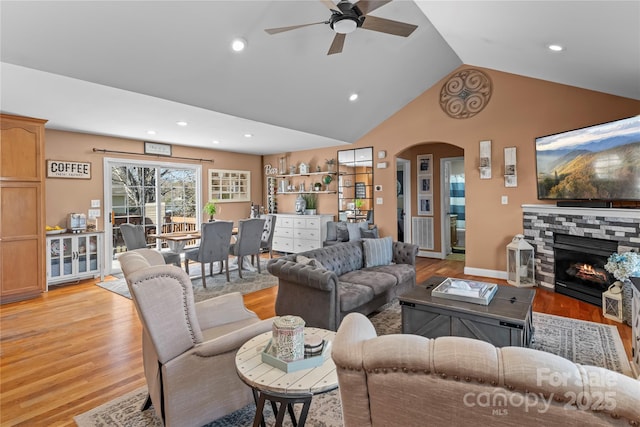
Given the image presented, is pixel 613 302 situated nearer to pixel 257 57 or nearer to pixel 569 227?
pixel 569 227

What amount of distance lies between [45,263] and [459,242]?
8.00 m

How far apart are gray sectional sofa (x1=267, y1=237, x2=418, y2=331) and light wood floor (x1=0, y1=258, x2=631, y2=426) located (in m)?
0.85

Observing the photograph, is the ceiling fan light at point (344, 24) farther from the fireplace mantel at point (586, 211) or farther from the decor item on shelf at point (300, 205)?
the decor item on shelf at point (300, 205)

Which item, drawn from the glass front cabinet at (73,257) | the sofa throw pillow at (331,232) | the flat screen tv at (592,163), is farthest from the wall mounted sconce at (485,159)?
the glass front cabinet at (73,257)

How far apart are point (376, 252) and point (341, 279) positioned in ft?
2.57

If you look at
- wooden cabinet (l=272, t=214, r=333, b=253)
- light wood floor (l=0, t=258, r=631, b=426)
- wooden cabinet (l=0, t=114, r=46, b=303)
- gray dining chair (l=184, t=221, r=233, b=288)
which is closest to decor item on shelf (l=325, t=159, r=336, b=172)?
wooden cabinet (l=272, t=214, r=333, b=253)

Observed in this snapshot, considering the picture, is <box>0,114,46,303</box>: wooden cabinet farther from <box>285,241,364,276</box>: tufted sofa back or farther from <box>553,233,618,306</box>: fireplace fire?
<box>553,233,618,306</box>: fireplace fire

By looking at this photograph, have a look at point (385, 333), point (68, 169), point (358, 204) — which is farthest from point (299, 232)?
point (385, 333)

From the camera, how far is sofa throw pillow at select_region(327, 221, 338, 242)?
648 cm

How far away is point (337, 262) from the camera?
379 cm

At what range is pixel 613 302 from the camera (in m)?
3.54

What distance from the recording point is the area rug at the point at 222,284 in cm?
458

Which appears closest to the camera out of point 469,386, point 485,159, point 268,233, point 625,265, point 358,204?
point 469,386

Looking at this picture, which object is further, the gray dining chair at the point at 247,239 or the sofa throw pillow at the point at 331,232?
the sofa throw pillow at the point at 331,232
